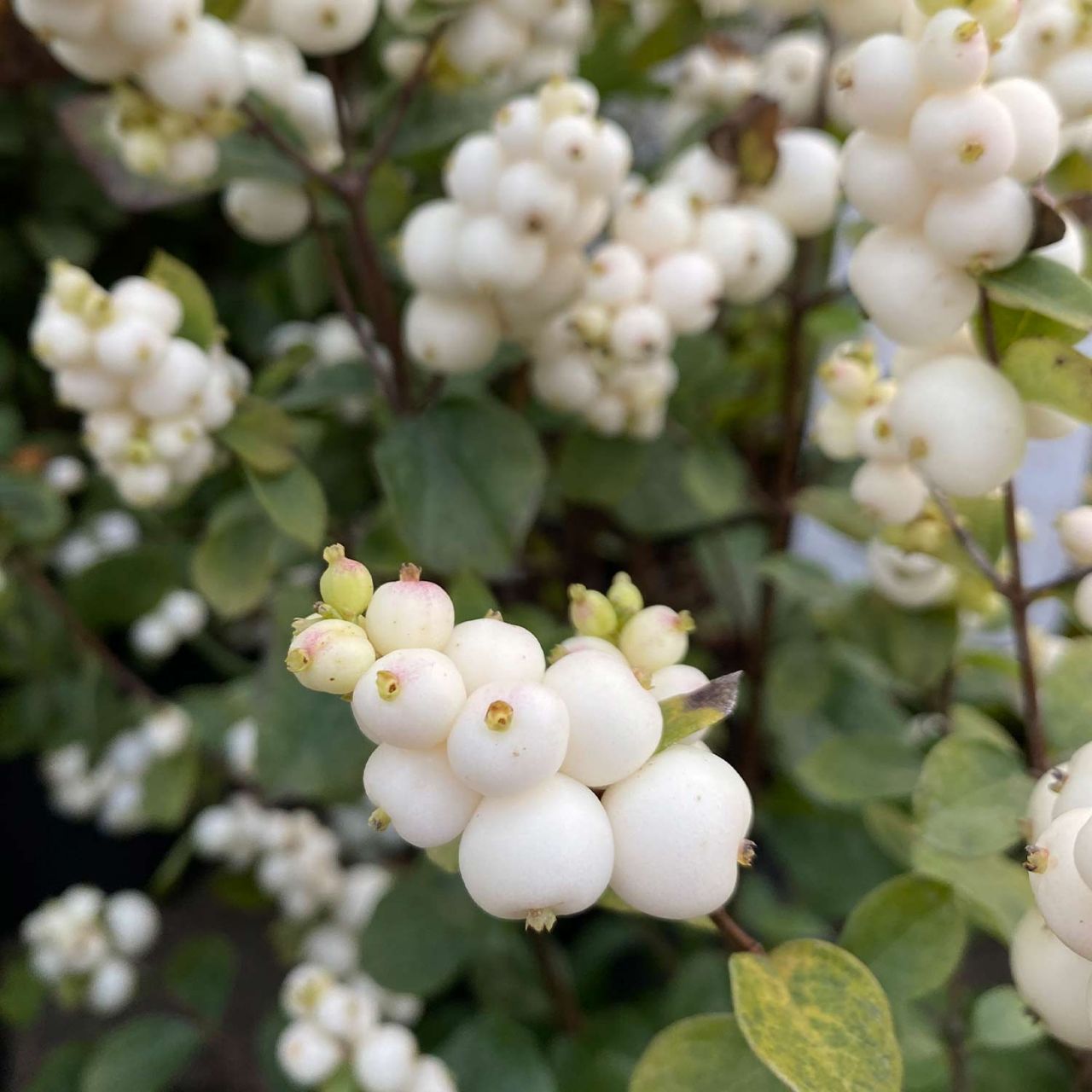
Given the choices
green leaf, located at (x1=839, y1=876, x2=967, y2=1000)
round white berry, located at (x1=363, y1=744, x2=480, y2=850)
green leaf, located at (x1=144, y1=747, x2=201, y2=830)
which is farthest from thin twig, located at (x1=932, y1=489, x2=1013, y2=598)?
green leaf, located at (x1=144, y1=747, x2=201, y2=830)

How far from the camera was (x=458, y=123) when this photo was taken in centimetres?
54

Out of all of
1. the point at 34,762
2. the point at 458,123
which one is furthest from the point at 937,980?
the point at 34,762

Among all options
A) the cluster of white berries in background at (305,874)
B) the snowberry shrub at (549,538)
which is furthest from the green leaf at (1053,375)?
the cluster of white berries in background at (305,874)

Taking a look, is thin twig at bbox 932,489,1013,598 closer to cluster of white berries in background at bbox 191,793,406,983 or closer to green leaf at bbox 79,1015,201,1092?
cluster of white berries in background at bbox 191,793,406,983

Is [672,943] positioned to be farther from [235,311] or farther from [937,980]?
[235,311]

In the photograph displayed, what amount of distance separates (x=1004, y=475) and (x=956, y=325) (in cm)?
5

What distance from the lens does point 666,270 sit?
1.64ft

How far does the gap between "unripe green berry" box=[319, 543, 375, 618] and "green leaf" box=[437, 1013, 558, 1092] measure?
0.37 metres

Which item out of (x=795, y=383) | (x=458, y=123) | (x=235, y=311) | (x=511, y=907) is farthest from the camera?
(x=235, y=311)

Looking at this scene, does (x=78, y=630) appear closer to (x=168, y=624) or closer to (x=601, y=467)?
(x=168, y=624)

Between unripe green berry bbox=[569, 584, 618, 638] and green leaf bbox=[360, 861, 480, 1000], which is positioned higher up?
unripe green berry bbox=[569, 584, 618, 638]

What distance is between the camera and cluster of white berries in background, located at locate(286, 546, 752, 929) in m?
0.23

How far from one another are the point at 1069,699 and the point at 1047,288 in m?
0.18

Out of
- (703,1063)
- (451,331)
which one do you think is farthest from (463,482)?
(703,1063)
